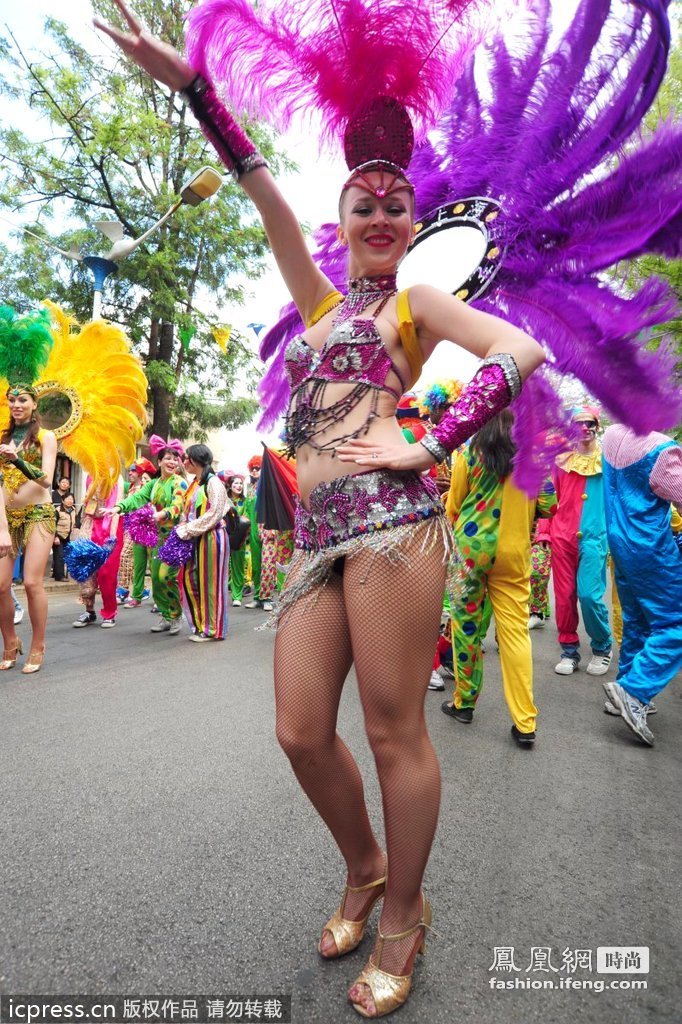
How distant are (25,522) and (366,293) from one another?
389 centimetres

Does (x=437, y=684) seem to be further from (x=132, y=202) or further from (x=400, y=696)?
(x=132, y=202)

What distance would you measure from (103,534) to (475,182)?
6728 millimetres

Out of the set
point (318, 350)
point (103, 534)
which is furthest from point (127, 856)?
point (103, 534)

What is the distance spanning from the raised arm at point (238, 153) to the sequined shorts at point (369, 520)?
25.6 inches

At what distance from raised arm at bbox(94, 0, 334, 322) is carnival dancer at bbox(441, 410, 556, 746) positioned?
1.76m

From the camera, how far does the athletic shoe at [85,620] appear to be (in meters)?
6.96

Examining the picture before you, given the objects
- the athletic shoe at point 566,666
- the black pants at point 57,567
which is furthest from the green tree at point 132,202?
the athletic shoe at point 566,666

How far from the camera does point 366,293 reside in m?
1.66

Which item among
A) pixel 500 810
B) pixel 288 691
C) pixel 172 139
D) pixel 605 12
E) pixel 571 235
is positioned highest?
pixel 172 139

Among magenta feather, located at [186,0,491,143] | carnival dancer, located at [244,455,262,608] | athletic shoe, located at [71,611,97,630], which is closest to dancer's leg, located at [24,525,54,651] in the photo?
athletic shoe, located at [71,611,97,630]

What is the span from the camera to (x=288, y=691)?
58.8 inches

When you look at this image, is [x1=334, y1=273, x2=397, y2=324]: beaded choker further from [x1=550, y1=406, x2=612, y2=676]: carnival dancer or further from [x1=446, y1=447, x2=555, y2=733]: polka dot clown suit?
[x1=550, y1=406, x2=612, y2=676]: carnival dancer

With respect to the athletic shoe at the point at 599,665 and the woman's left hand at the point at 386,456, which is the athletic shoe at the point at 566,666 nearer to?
the athletic shoe at the point at 599,665

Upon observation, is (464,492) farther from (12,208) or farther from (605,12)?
(12,208)
